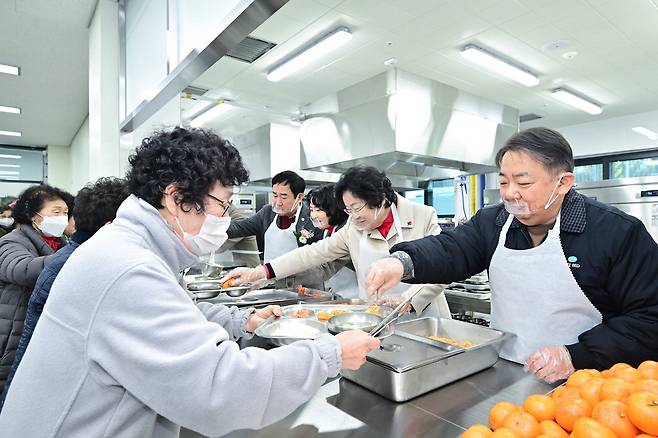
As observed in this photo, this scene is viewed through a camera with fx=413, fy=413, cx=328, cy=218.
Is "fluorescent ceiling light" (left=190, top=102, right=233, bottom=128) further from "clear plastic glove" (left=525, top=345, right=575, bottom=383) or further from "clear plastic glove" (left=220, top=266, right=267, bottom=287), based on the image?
"clear plastic glove" (left=525, top=345, right=575, bottom=383)

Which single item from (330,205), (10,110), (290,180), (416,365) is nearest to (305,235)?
(330,205)

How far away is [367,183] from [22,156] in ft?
39.9

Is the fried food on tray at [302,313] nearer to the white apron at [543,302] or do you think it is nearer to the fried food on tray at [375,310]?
the fried food on tray at [375,310]

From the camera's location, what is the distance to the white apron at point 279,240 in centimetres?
357

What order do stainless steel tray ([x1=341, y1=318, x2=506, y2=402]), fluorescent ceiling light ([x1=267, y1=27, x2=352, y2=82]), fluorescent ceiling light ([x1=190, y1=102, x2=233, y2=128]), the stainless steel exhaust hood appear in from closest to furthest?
1. stainless steel tray ([x1=341, y1=318, x2=506, y2=402])
2. fluorescent ceiling light ([x1=267, y1=27, x2=352, y2=82])
3. the stainless steel exhaust hood
4. fluorescent ceiling light ([x1=190, y1=102, x2=233, y2=128])

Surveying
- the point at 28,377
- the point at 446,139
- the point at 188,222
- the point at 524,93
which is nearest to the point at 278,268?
the point at 188,222

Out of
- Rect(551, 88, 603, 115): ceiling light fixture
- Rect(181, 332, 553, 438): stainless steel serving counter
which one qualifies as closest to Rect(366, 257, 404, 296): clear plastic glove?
Rect(181, 332, 553, 438): stainless steel serving counter

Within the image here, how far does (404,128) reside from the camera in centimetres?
471

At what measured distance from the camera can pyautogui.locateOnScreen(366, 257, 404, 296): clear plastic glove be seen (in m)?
1.61

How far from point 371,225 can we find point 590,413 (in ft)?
5.49

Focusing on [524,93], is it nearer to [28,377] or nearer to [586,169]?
[586,169]

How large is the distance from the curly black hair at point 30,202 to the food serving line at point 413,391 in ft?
7.04

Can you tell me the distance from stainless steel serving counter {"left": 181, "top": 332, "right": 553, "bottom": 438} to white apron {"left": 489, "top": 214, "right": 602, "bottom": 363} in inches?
10.3

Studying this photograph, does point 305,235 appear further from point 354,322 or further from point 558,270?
point 558,270
